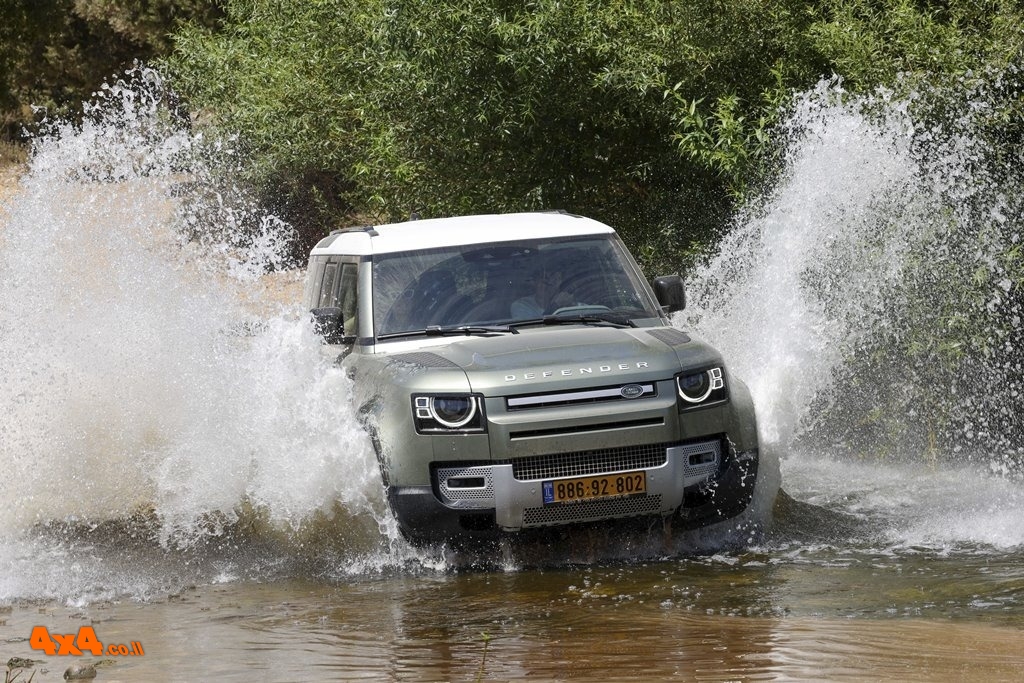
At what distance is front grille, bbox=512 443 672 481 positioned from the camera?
6648 millimetres

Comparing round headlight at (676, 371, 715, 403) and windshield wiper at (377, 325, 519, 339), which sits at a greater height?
windshield wiper at (377, 325, 519, 339)

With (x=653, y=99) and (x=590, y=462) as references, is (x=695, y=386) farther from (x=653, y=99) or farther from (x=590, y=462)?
(x=653, y=99)

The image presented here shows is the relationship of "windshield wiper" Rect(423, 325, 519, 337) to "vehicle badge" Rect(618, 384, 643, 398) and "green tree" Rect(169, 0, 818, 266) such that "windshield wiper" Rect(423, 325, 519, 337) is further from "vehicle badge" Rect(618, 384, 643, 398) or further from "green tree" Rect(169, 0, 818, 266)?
"green tree" Rect(169, 0, 818, 266)

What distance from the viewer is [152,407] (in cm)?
891

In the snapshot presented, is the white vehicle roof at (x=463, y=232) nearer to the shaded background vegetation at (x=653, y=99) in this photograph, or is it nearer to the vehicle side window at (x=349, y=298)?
the vehicle side window at (x=349, y=298)

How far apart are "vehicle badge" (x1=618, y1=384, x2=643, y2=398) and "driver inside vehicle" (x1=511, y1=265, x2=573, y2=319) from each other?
1.18 m

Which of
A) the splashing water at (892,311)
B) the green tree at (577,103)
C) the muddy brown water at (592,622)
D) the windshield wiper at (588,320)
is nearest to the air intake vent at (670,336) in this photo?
the windshield wiper at (588,320)

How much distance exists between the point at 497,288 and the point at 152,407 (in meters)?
2.56

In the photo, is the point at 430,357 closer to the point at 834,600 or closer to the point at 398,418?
the point at 398,418

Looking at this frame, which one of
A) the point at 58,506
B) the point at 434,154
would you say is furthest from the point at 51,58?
the point at 58,506

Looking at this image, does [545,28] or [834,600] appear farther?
[545,28]

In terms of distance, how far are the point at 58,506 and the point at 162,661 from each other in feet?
12.4

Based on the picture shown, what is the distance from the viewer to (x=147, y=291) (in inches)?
403

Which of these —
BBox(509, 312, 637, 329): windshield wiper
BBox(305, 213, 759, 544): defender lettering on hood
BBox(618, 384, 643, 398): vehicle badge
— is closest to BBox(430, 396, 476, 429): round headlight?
BBox(305, 213, 759, 544): defender lettering on hood
